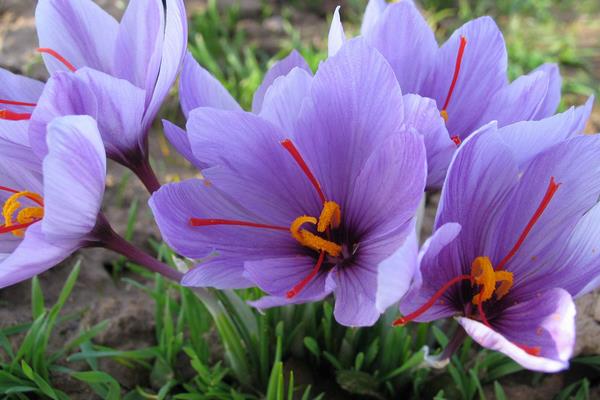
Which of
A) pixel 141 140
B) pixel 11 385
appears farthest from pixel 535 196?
pixel 11 385

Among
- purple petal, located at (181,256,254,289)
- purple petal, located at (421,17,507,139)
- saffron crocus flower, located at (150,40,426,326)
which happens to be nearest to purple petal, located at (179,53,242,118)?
saffron crocus flower, located at (150,40,426,326)

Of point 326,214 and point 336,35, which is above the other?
point 336,35

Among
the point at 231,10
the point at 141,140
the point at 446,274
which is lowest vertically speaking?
the point at 231,10

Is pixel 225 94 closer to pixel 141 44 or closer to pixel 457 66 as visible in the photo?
pixel 141 44

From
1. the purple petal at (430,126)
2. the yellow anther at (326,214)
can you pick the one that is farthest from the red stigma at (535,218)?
the yellow anther at (326,214)

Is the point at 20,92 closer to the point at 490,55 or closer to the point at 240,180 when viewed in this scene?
the point at 240,180

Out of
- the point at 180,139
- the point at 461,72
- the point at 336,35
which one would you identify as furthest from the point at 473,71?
the point at 180,139

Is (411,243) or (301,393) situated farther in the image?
(301,393)

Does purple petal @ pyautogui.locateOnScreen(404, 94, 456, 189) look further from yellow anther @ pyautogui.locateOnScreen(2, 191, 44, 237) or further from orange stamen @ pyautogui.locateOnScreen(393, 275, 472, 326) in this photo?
yellow anther @ pyautogui.locateOnScreen(2, 191, 44, 237)
